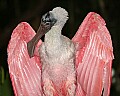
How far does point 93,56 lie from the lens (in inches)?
124

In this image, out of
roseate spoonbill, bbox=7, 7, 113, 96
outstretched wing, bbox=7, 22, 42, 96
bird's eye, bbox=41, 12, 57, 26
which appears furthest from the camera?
outstretched wing, bbox=7, 22, 42, 96

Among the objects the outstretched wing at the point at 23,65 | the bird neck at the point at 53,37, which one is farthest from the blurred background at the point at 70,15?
the bird neck at the point at 53,37

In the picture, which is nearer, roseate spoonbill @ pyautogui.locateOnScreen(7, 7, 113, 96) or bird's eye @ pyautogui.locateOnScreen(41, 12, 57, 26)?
bird's eye @ pyautogui.locateOnScreen(41, 12, 57, 26)

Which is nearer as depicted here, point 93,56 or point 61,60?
point 61,60

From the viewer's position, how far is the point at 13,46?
3.11 meters

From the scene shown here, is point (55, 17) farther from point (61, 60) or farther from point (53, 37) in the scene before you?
point (61, 60)

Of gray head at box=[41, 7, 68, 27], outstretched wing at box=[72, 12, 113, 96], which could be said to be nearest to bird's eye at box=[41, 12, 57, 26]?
gray head at box=[41, 7, 68, 27]

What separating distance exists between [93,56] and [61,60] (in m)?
0.21

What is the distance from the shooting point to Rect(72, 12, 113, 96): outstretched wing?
10.1 ft

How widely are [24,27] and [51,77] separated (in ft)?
1.04

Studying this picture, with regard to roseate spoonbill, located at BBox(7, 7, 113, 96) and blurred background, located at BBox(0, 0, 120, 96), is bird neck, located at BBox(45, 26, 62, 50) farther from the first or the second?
blurred background, located at BBox(0, 0, 120, 96)

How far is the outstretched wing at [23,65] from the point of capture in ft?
10.2

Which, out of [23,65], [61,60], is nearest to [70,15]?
[23,65]

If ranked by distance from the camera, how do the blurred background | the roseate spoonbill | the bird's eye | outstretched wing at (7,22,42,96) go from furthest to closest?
the blurred background, outstretched wing at (7,22,42,96), the roseate spoonbill, the bird's eye
